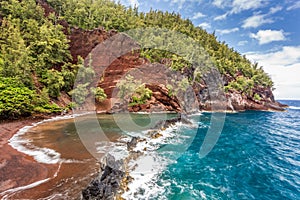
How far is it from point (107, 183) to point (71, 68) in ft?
122

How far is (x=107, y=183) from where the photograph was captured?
9.62 meters

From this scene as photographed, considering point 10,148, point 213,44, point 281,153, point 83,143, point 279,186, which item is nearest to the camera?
point 279,186

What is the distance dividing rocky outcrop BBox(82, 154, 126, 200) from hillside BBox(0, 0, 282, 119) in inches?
722

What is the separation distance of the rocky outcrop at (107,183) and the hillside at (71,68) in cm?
1834

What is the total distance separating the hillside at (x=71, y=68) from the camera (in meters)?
27.0

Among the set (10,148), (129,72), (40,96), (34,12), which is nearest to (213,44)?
(129,72)

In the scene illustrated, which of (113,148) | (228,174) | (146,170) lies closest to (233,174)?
(228,174)

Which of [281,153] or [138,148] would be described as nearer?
[138,148]

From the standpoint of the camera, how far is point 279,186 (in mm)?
12078

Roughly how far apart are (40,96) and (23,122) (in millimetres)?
6032

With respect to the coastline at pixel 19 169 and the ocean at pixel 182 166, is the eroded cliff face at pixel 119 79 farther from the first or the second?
the coastline at pixel 19 169

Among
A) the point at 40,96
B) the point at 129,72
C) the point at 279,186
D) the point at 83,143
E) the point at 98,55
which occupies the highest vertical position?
the point at 98,55

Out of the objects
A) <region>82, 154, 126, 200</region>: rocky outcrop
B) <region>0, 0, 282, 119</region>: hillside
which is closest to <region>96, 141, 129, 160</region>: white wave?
<region>82, 154, 126, 200</region>: rocky outcrop

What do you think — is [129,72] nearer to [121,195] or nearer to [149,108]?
[149,108]
